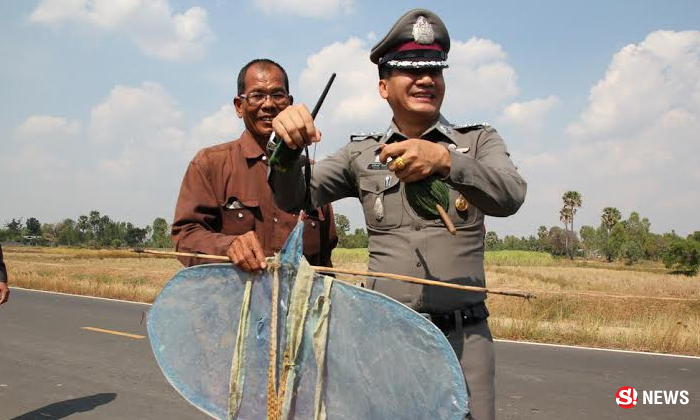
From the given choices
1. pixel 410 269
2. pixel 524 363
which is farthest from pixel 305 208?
pixel 524 363

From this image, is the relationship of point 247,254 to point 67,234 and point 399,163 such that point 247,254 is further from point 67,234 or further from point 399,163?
point 67,234

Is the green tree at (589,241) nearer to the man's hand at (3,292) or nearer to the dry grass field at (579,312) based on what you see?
the dry grass field at (579,312)

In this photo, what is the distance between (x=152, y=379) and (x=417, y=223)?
18.4 ft

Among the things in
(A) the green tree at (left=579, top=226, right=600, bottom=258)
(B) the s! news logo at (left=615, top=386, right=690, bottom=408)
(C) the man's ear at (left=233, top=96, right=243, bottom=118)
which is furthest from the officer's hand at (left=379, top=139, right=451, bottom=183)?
(A) the green tree at (left=579, top=226, right=600, bottom=258)

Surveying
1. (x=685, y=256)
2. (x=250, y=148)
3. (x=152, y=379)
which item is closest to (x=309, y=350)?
(x=250, y=148)

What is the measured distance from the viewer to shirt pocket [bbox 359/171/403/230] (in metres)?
2.13

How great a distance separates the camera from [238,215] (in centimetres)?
271

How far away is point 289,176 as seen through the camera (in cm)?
198

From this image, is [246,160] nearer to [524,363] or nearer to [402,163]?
[402,163]

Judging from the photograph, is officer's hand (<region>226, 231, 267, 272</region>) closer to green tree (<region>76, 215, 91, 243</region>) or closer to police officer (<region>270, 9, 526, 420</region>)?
police officer (<region>270, 9, 526, 420</region>)

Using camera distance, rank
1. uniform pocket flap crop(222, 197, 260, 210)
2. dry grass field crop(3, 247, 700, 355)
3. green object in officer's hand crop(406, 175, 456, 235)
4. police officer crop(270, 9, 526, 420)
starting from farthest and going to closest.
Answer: dry grass field crop(3, 247, 700, 355) < uniform pocket flap crop(222, 197, 260, 210) < police officer crop(270, 9, 526, 420) < green object in officer's hand crop(406, 175, 456, 235)

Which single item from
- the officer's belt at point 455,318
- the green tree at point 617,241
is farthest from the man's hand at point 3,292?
the green tree at point 617,241

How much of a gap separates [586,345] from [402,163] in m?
9.01

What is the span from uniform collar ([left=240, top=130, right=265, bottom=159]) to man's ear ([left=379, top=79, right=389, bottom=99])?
2.64 feet
